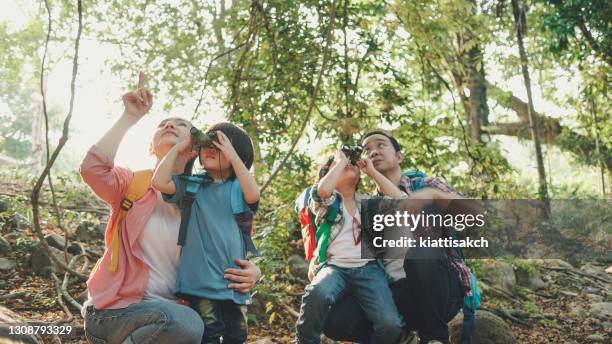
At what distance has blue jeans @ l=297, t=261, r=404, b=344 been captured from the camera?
265cm

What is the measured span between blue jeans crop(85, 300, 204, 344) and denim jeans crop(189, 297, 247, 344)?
0.41ft

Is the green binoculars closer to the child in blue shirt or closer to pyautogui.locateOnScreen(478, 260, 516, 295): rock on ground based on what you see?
the child in blue shirt

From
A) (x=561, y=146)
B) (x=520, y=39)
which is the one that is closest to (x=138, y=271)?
(x=520, y=39)

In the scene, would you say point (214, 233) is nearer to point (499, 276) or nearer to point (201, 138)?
point (201, 138)

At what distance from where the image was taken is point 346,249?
2.92 metres

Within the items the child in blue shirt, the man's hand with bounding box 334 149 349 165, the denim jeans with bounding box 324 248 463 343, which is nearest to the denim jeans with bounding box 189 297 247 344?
the child in blue shirt

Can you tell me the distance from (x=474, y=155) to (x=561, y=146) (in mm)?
6793

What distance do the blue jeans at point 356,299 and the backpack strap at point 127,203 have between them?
37.6 inches

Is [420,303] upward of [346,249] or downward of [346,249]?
downward

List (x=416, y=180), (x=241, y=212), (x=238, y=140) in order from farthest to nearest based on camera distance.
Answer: (x=416, y=180)
(x=238, y=140)
(x=241, y=212)

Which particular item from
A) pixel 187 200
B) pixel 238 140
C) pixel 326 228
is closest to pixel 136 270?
pixel 187 200

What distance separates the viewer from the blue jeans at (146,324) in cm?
198

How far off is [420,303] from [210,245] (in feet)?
3.52

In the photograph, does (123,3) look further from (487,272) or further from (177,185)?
(177,185)
